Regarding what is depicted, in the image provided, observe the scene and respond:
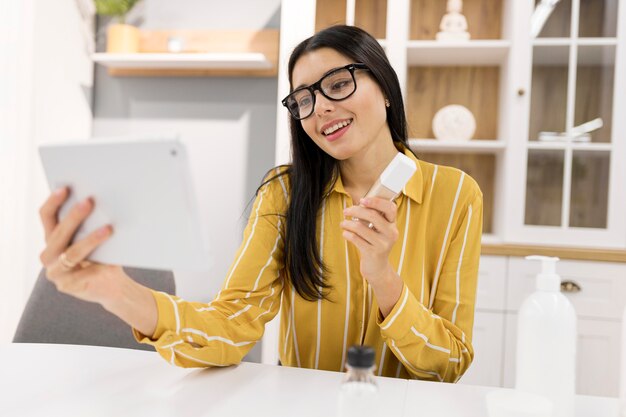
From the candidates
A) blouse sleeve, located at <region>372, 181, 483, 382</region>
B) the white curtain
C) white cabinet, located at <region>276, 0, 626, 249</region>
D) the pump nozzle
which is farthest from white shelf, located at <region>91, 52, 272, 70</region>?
the pump nozzle

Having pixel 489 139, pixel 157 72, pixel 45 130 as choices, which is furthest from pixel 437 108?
pixel 45 130

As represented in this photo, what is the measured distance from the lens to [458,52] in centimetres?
239

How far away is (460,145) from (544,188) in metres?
0.38

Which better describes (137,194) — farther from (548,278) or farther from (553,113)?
(553,113)

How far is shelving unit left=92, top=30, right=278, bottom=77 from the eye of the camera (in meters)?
2.50

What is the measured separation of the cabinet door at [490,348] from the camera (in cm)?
218

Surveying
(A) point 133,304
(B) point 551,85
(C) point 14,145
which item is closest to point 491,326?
(B) point 551,85

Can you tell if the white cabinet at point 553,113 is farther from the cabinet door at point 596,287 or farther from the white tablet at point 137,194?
the white tablet at point 137,194

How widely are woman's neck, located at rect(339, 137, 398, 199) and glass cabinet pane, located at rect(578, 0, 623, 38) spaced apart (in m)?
1.42

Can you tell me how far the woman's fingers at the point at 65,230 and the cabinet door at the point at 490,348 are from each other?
1.79m

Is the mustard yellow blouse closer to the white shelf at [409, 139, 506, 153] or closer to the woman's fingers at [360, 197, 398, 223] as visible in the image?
the woman's fingers at [360, 197, 398, 223]

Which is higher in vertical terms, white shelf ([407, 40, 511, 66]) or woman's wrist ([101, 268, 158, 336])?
white shelf ([407, 40, 511, 66])

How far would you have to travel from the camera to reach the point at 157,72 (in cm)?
269

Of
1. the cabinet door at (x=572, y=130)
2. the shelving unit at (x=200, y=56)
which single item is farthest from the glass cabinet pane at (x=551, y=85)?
the shelving unit at (x=200, y=56)
